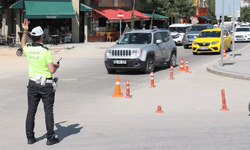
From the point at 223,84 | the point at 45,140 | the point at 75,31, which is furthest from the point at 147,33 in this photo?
the point at 75,31

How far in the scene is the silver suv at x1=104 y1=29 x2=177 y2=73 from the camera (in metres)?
15.0

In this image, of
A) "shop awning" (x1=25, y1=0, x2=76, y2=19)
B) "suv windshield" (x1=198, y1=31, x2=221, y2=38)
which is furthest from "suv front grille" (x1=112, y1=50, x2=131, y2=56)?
"shop awning" (x1=25, y1=0, x2=76, y2=19)

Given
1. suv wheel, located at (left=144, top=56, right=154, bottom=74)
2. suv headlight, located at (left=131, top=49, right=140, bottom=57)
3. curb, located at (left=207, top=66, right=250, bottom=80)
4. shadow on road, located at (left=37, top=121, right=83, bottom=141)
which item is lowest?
shadow on road, located at (left=37, top=121, right=83, bottom=141)

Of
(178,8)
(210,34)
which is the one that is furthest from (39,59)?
(178,8)

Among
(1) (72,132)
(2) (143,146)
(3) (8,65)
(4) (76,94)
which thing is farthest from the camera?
(3) (8,65)

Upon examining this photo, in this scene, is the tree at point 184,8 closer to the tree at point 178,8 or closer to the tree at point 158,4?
the tree at point 178,8

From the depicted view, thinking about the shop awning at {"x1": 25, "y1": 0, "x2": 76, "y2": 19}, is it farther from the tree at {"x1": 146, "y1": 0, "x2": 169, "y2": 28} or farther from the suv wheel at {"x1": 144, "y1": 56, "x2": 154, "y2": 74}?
the suv wheel at {"x1": 144, "y1": 56, "x2": 154, "y2": 74}

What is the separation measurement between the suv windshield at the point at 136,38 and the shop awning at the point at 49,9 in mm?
19401

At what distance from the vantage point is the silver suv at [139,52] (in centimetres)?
1503

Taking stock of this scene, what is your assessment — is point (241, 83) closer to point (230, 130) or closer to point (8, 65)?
point (230, 130)

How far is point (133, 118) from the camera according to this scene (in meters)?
7.78

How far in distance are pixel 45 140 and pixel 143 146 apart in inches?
59.6

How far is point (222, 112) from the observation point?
8328 millimetres

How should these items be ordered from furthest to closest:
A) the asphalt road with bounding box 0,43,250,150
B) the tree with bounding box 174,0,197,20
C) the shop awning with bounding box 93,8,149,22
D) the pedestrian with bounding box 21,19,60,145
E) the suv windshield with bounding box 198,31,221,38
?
the tree with bounding box 174,0,197,20
the shop awning with bounding box 93,8,149,22
the suv windshield with bounding box 198,31,221,38
the asphalt road with bounding box 0,43,250,150
the pedestrian with bounding box 21,19,60,145
